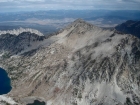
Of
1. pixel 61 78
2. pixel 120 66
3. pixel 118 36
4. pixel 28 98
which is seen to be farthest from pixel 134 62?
pixel 28 98

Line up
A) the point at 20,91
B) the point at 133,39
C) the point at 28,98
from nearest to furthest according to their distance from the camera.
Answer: the point at 28,98, the point at 20,91, the point at 133,39

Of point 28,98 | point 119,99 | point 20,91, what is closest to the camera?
point 119,99

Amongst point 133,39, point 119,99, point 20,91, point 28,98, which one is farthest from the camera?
point 133,39

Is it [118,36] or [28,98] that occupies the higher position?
[118,36]

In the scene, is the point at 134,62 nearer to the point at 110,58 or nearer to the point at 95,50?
the point at 110,58

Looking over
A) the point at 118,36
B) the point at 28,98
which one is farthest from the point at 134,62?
the point at 28,98

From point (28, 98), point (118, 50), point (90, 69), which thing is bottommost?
point (28, 98)

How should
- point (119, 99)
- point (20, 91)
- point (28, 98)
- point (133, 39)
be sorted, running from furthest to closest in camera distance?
point (133, 39)
point (20, 91)
point (28, 98)
point (119, 99)

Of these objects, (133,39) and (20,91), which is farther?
(133,39)

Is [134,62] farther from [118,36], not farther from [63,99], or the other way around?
[63,99]

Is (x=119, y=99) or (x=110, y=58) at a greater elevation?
(x=110, y=58)
